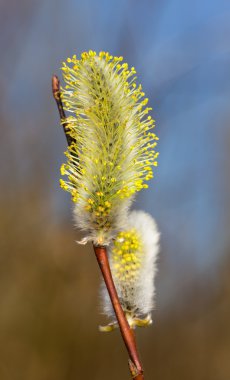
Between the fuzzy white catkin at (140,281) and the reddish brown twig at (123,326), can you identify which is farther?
the fuzzy white catkin at (140,281)

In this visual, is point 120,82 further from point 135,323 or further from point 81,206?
point 135,323

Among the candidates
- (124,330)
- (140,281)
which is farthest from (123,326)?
(140,281)

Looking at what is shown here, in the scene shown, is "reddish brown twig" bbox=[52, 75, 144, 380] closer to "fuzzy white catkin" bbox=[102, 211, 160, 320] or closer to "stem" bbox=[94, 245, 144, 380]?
"stem" bbox=[94, 245, 144, 380]

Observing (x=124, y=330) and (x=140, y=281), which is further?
(x=140, y=281)

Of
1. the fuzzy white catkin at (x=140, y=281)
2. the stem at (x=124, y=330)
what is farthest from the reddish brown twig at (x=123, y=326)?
the fuzzy white catkin at (x=140, y=281)

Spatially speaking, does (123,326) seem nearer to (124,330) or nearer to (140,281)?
(124,330)

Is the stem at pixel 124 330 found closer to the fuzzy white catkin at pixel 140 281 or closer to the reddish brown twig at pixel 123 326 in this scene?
the reddish brown twig at pixel 123 326

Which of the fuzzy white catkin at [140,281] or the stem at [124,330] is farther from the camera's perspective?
the fuzzy white catkin at [140,281]

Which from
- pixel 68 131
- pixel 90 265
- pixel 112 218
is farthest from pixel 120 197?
pixel 90 265

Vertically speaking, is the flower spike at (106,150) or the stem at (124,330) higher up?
the flower spike at (106,150)
